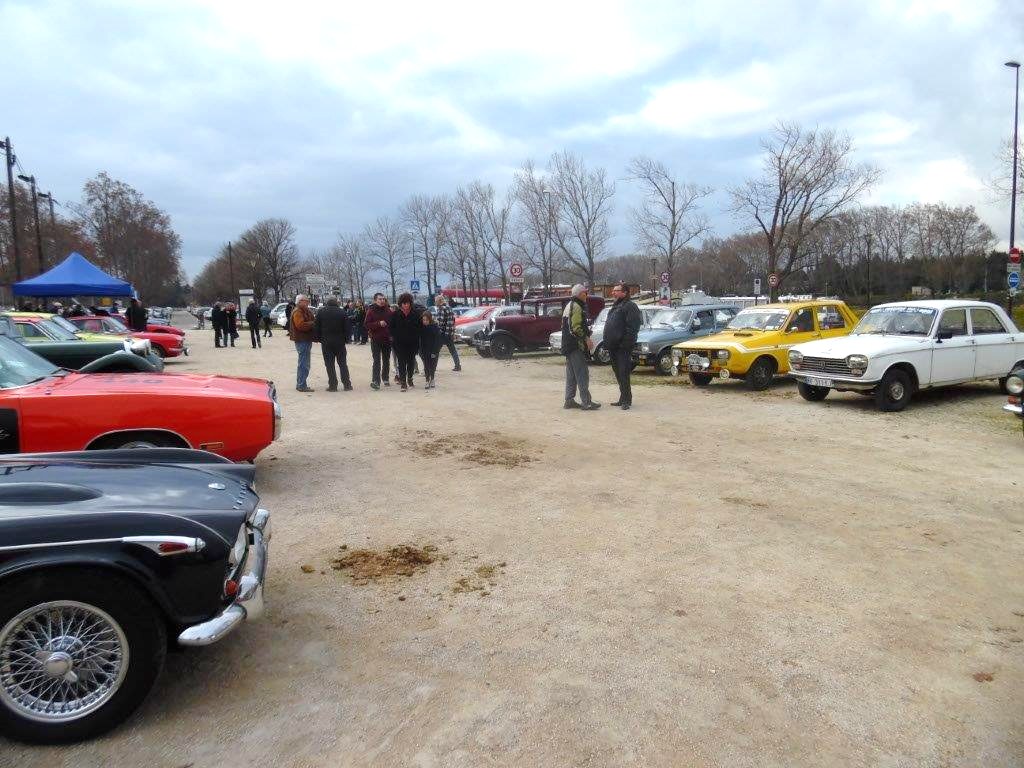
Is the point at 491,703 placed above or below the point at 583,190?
below

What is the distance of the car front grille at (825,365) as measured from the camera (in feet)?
34.8

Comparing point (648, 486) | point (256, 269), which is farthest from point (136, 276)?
point (648, 486)

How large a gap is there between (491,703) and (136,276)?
76.5 m

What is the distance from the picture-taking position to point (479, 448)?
27.1 ft

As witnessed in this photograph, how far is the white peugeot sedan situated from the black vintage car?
9703 mm

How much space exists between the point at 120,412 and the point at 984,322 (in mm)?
12090

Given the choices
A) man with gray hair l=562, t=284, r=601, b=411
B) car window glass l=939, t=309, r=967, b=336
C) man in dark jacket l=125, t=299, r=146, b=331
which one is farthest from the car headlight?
man in dark jacket l=125, t=299, r=146, b=331

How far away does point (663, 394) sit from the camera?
12766 mm

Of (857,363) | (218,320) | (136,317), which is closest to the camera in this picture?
(857,363)

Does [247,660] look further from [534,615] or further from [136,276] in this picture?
[136,276]

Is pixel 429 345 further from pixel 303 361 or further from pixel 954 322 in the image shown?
pixel 954 322

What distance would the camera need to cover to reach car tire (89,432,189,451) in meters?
5.49

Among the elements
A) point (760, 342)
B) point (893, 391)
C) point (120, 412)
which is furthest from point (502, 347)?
point (120, 412)

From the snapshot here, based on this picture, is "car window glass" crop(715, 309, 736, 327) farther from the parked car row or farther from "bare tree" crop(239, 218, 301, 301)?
"bare tree" crop(239, 218, 301, 301)
